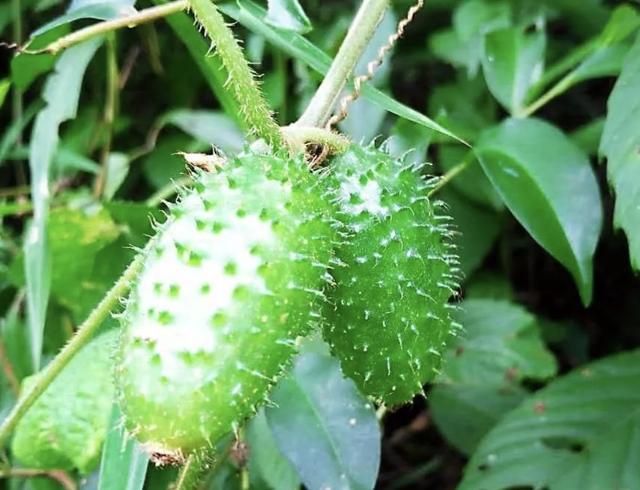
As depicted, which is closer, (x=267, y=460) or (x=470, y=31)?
(x=267, y=460)

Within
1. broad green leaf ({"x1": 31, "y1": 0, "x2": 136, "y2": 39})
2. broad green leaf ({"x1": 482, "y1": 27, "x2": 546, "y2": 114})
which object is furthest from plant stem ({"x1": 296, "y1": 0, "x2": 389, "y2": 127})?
broad green leaf ({"x1": 482, "y1": 27, "x2": 546, "y2": 114})

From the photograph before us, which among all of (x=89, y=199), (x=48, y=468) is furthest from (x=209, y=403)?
(x=89, y=199)

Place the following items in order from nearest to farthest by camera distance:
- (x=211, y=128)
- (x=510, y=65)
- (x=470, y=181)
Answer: (x=510, y=65)
(x=211, y=128)
(x=470, y=181)

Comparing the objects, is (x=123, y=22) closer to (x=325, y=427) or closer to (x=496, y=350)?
(x=325, y=427)

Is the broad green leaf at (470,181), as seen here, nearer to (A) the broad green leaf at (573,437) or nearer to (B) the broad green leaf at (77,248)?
(A) the broad green leaf at (573,437)

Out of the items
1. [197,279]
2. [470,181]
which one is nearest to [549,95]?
[470,181]

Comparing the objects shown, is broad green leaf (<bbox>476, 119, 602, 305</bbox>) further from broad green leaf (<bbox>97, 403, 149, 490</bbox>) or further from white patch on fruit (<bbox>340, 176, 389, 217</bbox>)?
broad green leaf (<bbox>97, 403, 149, 490</bbox>)

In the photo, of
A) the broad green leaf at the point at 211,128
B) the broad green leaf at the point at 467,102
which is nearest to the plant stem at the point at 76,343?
the broad green leaf at the point at 211,128
